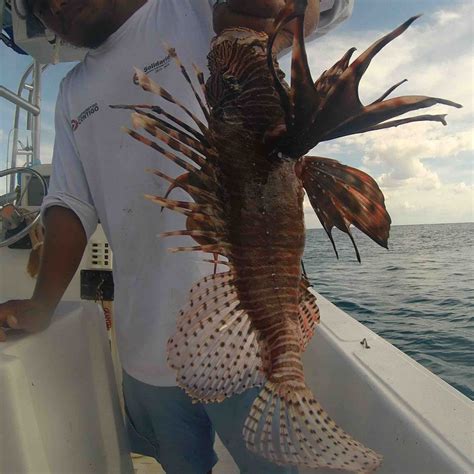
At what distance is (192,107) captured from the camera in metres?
1.69

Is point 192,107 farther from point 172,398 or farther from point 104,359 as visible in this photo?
point 104,359

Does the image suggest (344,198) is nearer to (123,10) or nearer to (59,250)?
(123,10)

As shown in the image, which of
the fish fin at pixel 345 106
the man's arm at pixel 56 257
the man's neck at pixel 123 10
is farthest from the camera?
the man's arm at pixel 56 257

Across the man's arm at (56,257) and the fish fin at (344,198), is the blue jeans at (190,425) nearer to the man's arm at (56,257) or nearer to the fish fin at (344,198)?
the man's arm at (56,257)

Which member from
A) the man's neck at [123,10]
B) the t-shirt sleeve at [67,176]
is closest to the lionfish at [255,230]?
the man's neck at [123,10]

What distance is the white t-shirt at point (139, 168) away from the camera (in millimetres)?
1706

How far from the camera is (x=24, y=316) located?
76.6 inches

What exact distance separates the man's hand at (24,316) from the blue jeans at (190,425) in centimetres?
44

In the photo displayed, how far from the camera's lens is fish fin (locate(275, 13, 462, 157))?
90 centimetres

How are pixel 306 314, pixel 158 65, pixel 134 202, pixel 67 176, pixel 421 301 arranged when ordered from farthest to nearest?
pixel 421 301
pixel 67 176
pixel 134 202
pixel 158 65
pixel 306 314

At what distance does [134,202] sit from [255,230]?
2.72 ft

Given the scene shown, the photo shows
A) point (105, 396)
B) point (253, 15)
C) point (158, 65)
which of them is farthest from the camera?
point (105, 396)

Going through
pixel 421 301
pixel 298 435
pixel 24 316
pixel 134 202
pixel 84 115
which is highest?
pixel 84 115

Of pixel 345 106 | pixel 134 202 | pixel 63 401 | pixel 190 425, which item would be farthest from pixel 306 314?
pixel 63 401
